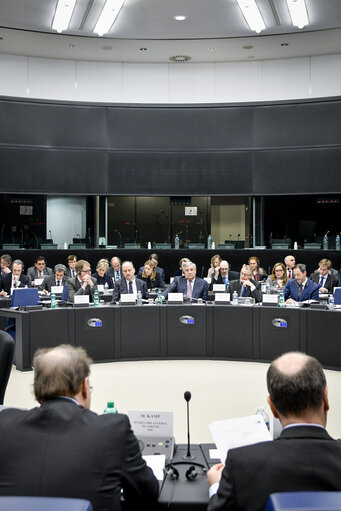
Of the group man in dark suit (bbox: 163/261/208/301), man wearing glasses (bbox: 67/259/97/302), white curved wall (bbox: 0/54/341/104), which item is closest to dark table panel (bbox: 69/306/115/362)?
man wearing glasses (bbox: 67/259/97/302)

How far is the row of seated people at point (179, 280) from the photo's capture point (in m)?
8.28

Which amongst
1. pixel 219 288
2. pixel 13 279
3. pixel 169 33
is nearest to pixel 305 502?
pixel 219 288

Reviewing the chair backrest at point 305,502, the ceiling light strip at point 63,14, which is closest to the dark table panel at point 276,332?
the ceiling light strip at point 63,14

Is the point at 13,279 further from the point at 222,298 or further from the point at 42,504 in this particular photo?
the point at 42,504

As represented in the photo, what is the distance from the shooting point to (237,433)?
7.94ft

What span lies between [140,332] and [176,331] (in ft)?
1.65

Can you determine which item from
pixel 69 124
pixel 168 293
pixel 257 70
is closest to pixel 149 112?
pixel 69 124

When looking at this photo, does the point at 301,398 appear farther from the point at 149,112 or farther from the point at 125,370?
the point at 149,112

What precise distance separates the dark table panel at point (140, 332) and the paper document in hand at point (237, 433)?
5.51 metres

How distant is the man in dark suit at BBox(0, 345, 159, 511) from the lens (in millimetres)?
1875

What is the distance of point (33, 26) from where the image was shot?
10859 millimetres

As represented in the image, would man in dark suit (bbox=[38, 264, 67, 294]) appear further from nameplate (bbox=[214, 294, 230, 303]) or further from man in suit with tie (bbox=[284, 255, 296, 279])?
man in suit with tie (bbox=[284, 255, 296, 279])

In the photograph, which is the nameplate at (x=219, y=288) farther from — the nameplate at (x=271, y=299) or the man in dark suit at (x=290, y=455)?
the man in dark suit at (x=290, y=455)

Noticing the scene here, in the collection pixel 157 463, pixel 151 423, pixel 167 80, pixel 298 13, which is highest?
pixel 298 13
